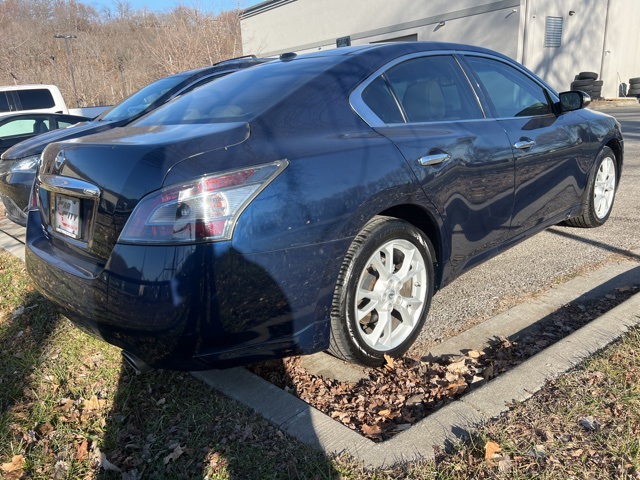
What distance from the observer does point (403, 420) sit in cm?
238

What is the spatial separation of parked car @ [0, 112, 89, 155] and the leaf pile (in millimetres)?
7251

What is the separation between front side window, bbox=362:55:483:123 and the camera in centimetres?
282

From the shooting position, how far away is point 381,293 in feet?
8.78

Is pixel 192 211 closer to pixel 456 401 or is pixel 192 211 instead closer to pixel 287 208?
pixel 287 208

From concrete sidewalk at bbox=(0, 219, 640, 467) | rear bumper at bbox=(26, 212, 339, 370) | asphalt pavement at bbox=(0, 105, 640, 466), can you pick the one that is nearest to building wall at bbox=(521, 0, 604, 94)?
asphalt pavement at bbox=(0, 105, 640, 466)

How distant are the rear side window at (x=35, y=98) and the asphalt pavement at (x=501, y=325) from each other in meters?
8.61

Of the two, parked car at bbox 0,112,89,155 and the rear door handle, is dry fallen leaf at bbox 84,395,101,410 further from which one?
parked car at bbox 0,112,89,155

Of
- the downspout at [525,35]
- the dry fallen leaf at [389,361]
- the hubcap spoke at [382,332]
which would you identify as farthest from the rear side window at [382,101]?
the downspout at [525,35]

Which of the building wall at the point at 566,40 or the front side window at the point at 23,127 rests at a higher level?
the building wall at the point at 566,40

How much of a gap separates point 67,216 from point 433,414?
1.89m

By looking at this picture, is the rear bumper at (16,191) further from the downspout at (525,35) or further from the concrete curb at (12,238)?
the downspout at (525,35)

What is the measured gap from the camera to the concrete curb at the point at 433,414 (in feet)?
6.57

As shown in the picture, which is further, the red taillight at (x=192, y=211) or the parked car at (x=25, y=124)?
the parked car at (x=25, y=124)

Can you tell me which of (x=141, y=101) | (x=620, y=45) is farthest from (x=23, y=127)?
(x=620, y=45)
